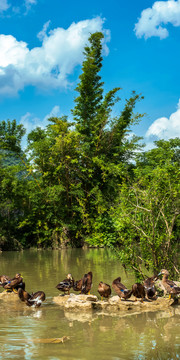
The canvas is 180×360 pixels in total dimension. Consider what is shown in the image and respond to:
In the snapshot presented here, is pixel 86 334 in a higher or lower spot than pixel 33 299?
lower

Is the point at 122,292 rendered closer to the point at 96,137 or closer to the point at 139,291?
the point at 139,291

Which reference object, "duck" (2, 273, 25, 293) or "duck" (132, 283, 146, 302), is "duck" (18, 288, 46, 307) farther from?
"duck" (132, 283, 146, 302)

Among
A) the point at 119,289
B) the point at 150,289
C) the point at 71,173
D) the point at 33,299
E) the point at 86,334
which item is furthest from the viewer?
the point at 71,173

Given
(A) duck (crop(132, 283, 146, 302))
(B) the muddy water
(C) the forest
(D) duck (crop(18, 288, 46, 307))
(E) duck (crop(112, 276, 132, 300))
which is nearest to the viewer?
(B) the muddy water

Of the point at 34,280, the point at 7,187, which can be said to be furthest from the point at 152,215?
the point at 7,187

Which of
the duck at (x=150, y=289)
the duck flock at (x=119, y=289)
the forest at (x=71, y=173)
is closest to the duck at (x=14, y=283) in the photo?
the duck flock at (x=119, y=289)

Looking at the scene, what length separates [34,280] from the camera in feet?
42.6

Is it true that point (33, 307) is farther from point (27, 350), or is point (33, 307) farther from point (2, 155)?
point (2, 155)

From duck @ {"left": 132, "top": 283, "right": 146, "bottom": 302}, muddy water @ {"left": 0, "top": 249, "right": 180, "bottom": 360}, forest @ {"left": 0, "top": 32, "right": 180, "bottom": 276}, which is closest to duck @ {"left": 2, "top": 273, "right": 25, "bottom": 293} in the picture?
muddy water @ {"left": 0, "top": 249, "right": 180, "bottom": 360}

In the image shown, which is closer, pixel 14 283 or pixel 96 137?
pixel 14 283

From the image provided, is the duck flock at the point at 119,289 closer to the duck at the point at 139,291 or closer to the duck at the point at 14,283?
the duck at the point at 139,291

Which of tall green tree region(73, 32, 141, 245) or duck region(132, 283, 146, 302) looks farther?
tall green tree region(73, 32, 141, 245)

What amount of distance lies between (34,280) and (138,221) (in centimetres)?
504

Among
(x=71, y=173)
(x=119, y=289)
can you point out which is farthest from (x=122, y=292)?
(x=71, y=173)
